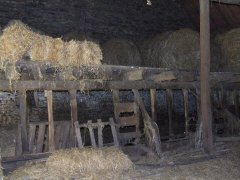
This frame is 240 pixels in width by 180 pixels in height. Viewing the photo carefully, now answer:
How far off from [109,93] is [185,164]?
4.98 m

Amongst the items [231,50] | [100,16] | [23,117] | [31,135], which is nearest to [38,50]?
[23,117]

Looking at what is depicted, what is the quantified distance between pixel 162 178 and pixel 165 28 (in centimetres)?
969

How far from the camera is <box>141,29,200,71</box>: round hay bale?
11734 millimetres

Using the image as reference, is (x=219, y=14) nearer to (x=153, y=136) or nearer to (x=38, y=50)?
(x=153, y=136)

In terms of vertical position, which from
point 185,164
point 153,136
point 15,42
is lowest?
point 185,164

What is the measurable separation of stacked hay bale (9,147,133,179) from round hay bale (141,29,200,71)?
4.32m

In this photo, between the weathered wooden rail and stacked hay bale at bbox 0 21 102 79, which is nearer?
stacked hay bale at bbox 0 21 102 79

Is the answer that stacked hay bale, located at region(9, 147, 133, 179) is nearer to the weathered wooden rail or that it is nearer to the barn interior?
the barn interior

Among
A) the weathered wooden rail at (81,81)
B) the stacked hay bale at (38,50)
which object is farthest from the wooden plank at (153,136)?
the stacked hay bale at (38,50)

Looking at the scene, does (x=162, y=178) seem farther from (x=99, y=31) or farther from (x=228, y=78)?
(x=99, y=31)

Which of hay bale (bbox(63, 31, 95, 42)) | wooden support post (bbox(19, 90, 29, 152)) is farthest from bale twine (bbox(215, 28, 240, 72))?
wooden support post (bbox(19, 90, 29, 152))

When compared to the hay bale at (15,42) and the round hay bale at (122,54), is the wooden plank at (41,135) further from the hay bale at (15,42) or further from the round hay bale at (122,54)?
the round hay bale at (122,54)

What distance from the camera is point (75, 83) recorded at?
9.09m

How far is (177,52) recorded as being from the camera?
38.5 ft
